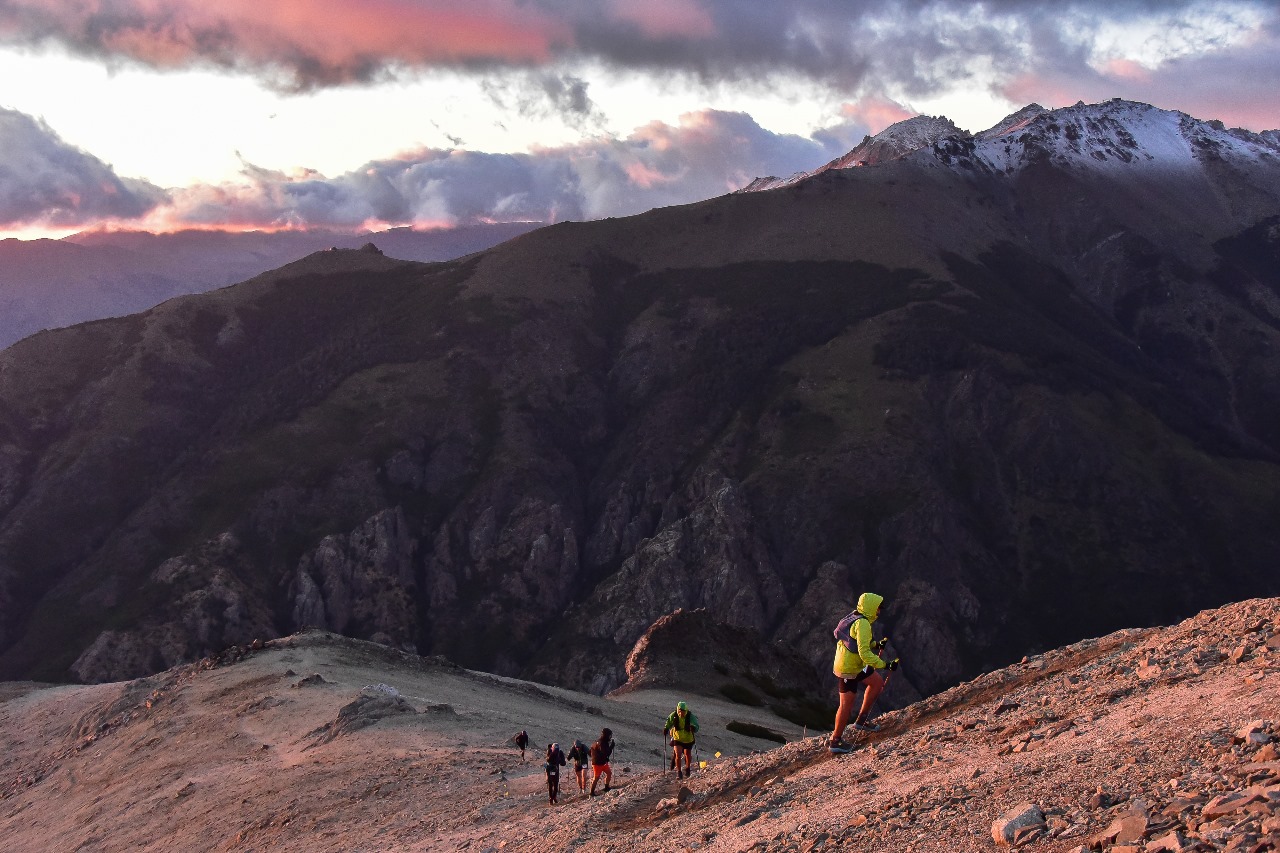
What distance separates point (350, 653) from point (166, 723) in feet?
43.3

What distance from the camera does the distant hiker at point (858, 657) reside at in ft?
69.7

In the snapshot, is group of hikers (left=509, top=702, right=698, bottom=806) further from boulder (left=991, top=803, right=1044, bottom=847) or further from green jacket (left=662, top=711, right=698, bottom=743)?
boulder (left=991, top=803, right=1044, bottom=847)

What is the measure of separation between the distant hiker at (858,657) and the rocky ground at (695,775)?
1.11 meters

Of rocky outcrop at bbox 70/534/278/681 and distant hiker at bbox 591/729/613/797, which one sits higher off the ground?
distant hiker at bbox 591/729/613/797

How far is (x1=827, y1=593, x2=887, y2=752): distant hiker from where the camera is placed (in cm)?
2123

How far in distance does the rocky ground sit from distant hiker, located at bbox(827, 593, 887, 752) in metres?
1.11

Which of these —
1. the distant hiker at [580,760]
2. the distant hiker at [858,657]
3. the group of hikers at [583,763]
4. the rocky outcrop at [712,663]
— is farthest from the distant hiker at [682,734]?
the rocky outcrop at [712,663]

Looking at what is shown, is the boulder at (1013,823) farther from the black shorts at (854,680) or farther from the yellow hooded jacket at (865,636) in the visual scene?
the black shorts at (854,680)

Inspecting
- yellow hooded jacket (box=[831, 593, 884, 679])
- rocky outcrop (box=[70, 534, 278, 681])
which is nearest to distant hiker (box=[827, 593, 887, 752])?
yellow hooded jacket (box=[831, 593, 884, 679])

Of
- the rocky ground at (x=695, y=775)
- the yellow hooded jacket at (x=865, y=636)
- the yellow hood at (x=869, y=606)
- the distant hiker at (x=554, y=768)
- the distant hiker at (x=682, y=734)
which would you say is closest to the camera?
the rocky ground at (x=695, y=775)

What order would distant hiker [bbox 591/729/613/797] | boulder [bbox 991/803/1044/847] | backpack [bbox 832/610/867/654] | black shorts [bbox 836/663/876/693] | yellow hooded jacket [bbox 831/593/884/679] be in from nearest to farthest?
boulder [bbox 991/803/1044/847], yellow hooded jacket [bbox 831/593/884/679], backpack [bbox 832/610/867/654], black shorts [bbox 836/663/876/693], distant hiker [bbox 591/729/613/797]

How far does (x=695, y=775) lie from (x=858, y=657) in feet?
21.9

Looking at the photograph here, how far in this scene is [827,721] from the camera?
8031 cm

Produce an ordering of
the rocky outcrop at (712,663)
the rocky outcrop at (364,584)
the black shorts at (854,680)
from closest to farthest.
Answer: the black shorts at (854,680) < the rocky outcrop at (712,663) < the rocky outcrop at (364,584)
